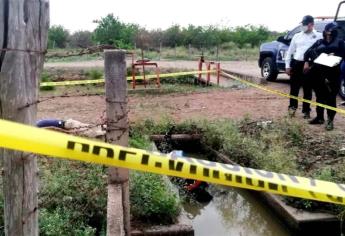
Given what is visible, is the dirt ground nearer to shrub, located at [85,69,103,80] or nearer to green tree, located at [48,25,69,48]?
shrub, located at [85,69,103,80]

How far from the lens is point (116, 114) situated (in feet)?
10.7

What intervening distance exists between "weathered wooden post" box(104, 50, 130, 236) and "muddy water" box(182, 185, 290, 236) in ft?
6.85

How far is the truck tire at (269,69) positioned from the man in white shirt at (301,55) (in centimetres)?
554

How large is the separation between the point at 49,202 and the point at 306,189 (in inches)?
114

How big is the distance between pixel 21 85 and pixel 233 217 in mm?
4317

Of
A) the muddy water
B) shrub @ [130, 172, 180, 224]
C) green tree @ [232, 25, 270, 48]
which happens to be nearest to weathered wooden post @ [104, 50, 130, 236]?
shrub @ [130, 172, 180, 224]

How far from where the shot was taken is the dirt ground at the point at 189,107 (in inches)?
356

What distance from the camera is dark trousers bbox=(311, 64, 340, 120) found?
24.9 ft

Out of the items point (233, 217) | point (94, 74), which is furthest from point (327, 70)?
point (94, 74)

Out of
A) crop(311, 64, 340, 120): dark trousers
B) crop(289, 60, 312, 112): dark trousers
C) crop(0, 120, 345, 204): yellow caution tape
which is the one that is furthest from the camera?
crop(289, 60, 312, 112): dark trousers

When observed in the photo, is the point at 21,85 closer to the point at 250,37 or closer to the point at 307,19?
the point at 307,19

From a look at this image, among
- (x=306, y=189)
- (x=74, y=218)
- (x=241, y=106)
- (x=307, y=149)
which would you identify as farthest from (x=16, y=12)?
(x=241, y=106)

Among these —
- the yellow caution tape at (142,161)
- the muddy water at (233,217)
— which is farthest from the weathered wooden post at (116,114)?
the muddy water at (233,217)

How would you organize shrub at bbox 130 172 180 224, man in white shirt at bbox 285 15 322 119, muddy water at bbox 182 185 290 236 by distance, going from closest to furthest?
shrub at bbox 130 172 180 224, muddy water at bbox 182 185 290 236, man in white shirt at bbox 285 15 322 119
